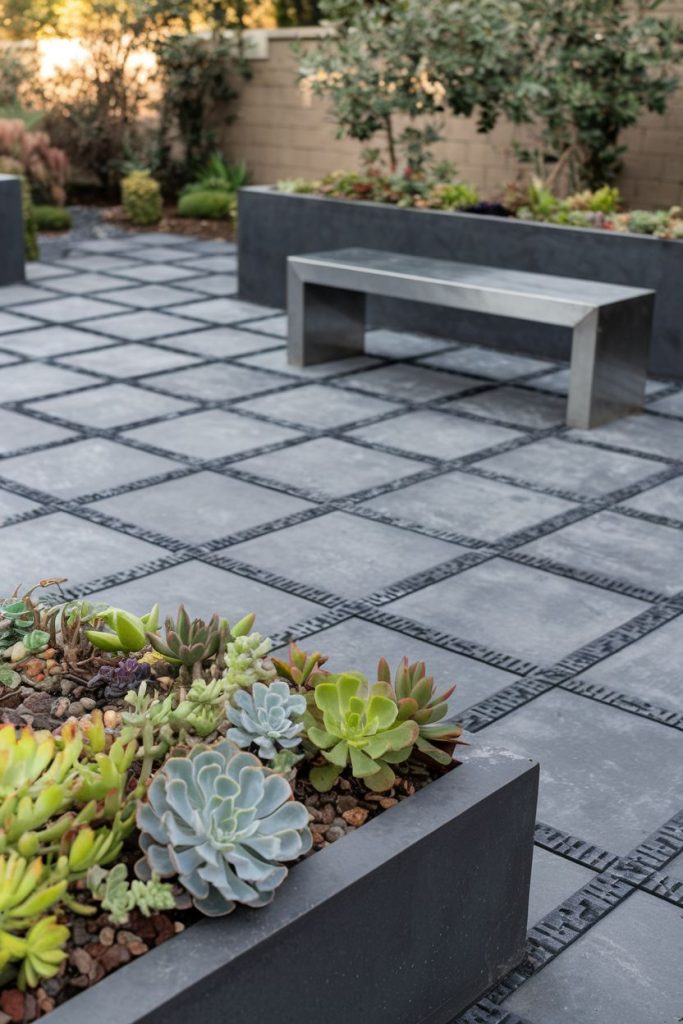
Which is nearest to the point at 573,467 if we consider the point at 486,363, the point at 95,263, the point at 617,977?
the point at 486,363

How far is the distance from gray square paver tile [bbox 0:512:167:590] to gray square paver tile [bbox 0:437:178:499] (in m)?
0.36

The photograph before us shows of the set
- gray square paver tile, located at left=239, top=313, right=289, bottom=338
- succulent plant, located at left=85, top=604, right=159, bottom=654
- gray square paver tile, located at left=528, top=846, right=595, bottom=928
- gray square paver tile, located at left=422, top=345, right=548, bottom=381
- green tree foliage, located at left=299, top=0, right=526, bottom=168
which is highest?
green tree foliage, located at left=299, top=0, right=526, bottom=168

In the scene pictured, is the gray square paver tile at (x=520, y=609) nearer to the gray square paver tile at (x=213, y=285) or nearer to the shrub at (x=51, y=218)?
the gray square paver tile at (x=213, y=285)

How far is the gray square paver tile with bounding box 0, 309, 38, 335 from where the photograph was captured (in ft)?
25.8

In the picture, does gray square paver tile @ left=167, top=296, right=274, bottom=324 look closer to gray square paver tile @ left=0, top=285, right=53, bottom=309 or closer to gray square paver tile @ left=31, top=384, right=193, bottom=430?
gray square paver tile @ left=0, top=285, right=53, bottom=309

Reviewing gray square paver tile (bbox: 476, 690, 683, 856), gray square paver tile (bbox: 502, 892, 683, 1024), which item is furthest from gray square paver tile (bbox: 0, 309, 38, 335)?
gray square paver tile (bbox: 502, 892, 683, 1024)

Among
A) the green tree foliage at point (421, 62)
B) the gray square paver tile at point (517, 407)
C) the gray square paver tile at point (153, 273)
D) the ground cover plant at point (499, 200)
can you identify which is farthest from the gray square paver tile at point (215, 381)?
the green tree foliage at point (421, 62)

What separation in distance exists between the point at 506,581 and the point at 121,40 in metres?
10.3

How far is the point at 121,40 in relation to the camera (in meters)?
12.8

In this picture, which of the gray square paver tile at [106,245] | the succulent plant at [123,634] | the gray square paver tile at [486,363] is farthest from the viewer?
the gray square paver tile at [106,245]

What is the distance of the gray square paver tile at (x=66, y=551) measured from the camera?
4.15m

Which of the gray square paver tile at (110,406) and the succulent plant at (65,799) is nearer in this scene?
the succulent plant at (65,799)

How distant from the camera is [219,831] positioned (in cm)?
176

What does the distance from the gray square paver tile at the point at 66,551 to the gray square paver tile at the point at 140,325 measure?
10.6 feet
